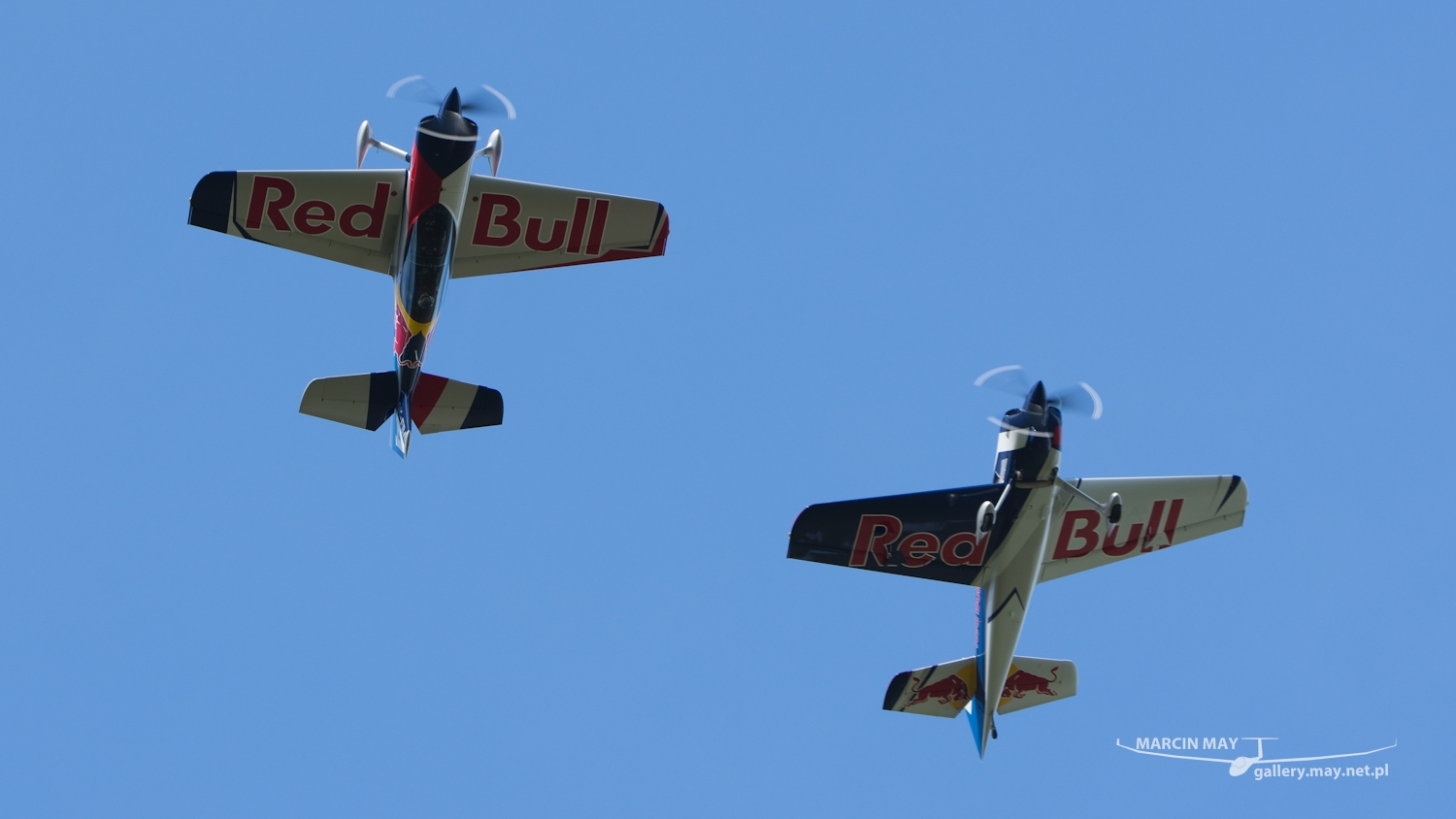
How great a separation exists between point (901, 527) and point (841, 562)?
120cm

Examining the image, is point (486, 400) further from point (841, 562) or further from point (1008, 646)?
point (1008, 646)

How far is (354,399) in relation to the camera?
32312 mm

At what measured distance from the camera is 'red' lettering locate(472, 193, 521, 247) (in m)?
32.0

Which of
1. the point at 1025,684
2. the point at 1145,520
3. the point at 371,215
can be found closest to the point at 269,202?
the point at 371,215

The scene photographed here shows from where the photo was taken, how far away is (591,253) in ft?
109

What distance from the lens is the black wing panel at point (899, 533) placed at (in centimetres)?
3028

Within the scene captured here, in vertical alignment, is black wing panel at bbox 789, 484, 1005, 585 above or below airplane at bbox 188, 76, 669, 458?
below

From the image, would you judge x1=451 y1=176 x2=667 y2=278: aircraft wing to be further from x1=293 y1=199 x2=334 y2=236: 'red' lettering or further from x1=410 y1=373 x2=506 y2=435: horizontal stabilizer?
→ x1=293 y1=199 x2=334 y2=236: 'red' lettering

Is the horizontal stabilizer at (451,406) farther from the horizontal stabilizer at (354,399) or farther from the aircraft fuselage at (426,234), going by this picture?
the horizontal stabilizer at (354,399)

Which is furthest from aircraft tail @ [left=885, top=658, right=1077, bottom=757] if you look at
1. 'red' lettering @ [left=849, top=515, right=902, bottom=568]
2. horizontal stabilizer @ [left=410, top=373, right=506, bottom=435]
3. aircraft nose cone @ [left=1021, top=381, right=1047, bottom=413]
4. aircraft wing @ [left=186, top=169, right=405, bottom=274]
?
aircraft wing @ [left=186, top=169, right=405, bottom=274]

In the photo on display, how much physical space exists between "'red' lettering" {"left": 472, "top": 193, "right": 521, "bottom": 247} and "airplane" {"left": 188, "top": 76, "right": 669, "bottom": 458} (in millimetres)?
17

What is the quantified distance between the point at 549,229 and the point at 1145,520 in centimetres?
1206

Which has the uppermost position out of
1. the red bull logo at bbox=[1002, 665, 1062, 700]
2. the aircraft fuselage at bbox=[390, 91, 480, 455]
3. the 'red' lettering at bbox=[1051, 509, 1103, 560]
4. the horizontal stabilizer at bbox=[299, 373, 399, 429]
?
the aircraft fuselage at bbox=[390, 91, 480, 455]

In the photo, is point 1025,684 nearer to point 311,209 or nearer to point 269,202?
point 311,209
